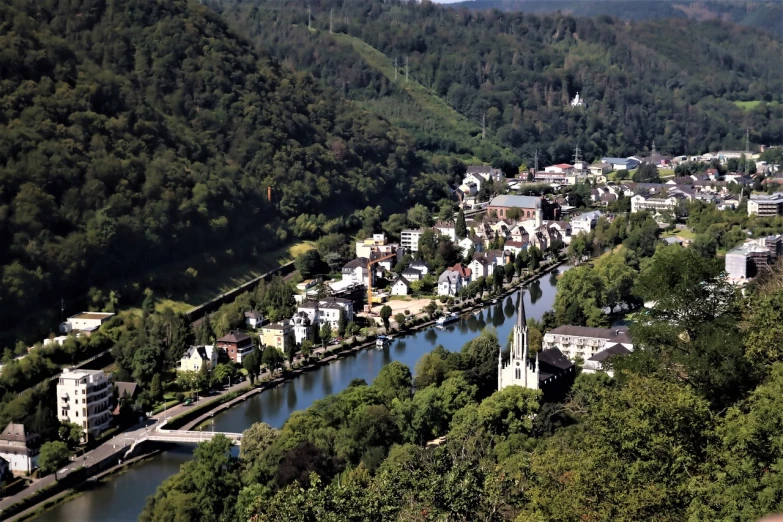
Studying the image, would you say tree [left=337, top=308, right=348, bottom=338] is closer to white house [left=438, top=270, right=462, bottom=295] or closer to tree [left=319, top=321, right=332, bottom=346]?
tree [left=319, top=321, right=332, bottom=346]

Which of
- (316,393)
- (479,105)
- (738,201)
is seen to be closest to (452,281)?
(316,393)

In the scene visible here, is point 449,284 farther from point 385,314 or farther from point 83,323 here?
point 83,323

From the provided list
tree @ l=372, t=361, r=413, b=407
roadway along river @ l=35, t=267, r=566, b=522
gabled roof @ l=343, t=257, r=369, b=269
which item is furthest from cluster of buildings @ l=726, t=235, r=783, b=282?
tree @ l=372, t=361, r=413, b=407

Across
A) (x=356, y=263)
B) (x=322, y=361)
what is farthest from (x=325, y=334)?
(x=356, y=263)

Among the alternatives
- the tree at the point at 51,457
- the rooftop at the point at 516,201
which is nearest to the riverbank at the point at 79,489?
the tree at the point at 51,457

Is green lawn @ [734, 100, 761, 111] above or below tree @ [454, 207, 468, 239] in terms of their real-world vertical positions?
above

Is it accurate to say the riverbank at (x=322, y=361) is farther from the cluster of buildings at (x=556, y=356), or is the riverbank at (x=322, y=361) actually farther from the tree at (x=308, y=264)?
the tree at (x=308, y=264)
